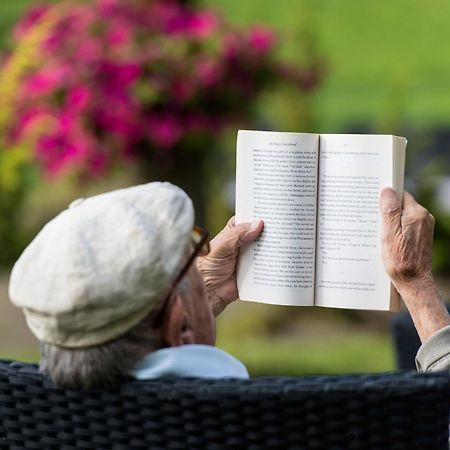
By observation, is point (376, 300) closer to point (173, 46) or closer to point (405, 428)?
point (405, 428)

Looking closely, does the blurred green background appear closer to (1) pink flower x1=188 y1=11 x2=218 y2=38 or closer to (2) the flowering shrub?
(2) the flowering shrub

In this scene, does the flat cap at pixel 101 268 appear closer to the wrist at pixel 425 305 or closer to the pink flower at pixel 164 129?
the wrist at pixel 425 305

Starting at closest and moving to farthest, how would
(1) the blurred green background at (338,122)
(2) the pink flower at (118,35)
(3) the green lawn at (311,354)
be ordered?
1. (2) the pink flower at (118,35)
2. (3) the green lawn at (311,354)
3. (1) the blurred green background at (338,122)

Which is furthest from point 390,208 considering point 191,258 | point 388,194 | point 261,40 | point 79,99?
point 261,40

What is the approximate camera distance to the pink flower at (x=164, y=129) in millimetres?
6234

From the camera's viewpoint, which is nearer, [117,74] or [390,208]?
[390,208]

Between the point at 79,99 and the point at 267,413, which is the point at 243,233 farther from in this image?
the point at 79,99

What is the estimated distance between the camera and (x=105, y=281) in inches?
73.1

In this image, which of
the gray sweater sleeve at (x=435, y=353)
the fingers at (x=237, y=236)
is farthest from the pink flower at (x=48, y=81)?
the gray sweater sleeve at (x=435, y=353)

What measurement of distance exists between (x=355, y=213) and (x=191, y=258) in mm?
535

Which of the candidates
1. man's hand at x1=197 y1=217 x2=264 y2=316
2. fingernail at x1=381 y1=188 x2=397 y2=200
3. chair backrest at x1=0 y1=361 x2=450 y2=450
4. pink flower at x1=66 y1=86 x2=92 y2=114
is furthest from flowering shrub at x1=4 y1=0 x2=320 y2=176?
chair backrest at x1=0 y1=361 x2=450 y2=450

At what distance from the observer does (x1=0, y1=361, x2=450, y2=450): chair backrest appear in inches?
70.9

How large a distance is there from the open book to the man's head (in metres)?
0.53

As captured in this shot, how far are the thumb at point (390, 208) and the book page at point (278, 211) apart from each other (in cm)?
15
